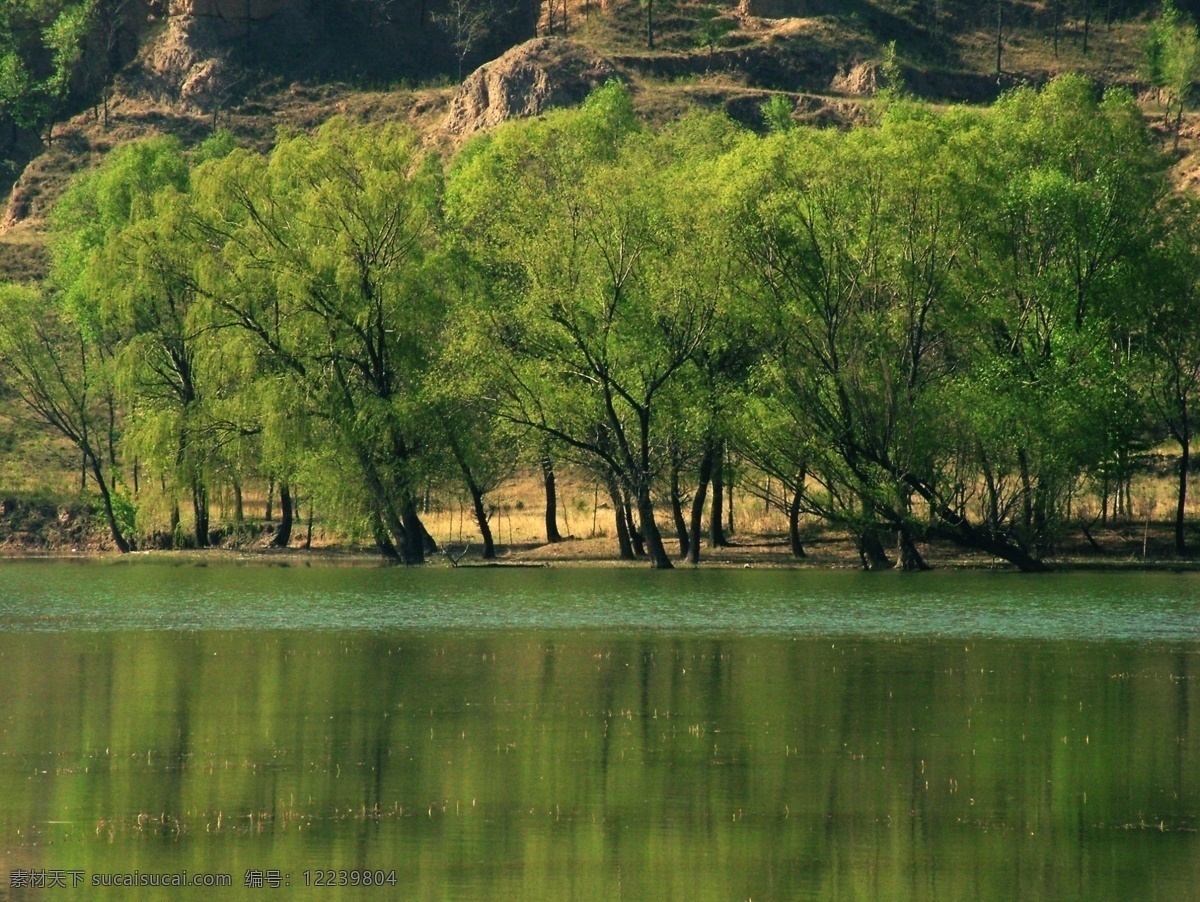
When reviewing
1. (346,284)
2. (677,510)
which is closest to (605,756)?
(677,510)

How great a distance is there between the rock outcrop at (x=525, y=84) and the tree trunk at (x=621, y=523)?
177ft

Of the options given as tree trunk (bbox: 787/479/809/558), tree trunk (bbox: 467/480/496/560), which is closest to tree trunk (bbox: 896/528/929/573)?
tree trunk (bbox: 787/479/809/558)

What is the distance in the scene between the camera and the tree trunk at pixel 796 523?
173 feet

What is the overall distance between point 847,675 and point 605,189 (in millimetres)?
29528

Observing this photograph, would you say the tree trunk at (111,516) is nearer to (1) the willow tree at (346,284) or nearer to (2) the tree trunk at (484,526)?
(1) the willow tree at (346,284)

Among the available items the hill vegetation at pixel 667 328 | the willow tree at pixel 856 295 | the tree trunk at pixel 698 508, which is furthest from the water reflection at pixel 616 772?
the tree trunk at pixel 698 508

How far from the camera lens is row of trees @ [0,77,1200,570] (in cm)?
5175

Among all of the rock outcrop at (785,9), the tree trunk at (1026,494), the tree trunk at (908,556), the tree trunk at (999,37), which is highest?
the rock outcrop at (785,9)

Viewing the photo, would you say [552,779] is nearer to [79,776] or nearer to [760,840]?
[760,840]

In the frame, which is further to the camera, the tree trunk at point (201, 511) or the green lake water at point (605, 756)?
the tree trunk at point (201, 511)

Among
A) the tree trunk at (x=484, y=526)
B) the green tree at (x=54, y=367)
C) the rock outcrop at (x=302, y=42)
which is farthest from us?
the rock outcrop at (x=302, y=42)

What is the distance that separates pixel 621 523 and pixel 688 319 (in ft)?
27.5

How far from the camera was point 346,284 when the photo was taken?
57.9m

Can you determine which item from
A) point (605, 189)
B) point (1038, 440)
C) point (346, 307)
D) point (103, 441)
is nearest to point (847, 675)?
point (1038, 440)
